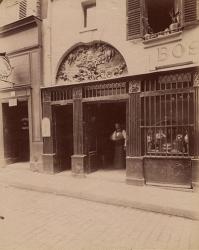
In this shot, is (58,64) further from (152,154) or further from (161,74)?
(152,154)

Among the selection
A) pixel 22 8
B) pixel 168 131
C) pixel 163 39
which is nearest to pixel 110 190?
pixel 168 131

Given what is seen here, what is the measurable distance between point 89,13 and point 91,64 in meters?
1.71

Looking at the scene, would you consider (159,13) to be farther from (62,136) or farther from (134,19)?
(62,136)

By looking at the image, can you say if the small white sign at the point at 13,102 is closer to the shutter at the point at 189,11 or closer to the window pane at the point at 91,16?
the window pane at the point at 91,16

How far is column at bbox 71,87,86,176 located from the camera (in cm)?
920

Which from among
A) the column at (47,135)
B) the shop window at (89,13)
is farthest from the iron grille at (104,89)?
the shop window at (89,13)

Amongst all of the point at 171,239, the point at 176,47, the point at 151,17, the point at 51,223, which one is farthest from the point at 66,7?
the point at 171,239

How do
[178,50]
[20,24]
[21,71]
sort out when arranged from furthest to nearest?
[21,71] < [20,24] < [178,50]

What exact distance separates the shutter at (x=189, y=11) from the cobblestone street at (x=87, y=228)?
16.3 feet

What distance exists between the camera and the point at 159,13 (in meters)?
8.59

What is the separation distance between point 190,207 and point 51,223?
2942 mm

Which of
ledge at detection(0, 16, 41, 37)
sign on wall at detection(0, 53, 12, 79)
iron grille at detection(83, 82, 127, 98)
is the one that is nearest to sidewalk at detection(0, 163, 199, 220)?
iron grille at detection(83, 82, 127, 98)

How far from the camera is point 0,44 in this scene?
37.9 feet

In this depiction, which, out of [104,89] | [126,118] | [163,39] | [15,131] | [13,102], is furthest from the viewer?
[15,131]
